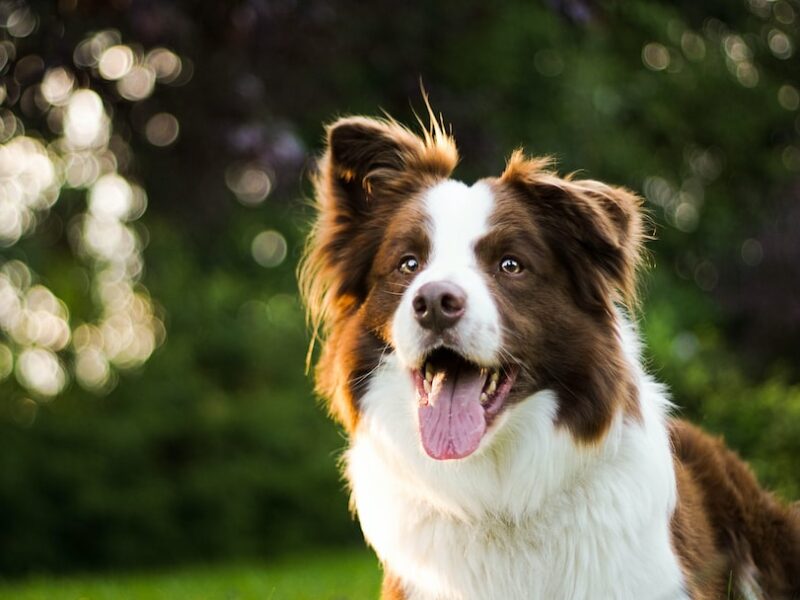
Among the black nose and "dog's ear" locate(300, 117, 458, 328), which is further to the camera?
"dog's ear" locate(300, 117, 458, 328)

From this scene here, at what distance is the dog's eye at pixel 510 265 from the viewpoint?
4496mm

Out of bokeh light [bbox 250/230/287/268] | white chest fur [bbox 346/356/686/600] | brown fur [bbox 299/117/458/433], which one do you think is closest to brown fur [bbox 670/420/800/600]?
white chest fur [bbox 346/356/686/600]

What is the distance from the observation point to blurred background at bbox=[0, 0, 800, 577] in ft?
27.5

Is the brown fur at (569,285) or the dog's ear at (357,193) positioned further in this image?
the dog's ear at (357,193)

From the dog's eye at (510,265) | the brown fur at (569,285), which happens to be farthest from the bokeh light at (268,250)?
the dog's eye at (510,265)

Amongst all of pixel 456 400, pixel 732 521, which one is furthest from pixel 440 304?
pixel 732 521

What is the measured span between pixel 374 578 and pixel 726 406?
10.2ft

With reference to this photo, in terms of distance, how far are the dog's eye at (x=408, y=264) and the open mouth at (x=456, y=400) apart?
43 centimetres

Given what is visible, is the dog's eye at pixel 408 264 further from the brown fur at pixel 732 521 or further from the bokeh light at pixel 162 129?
the bokeh light at pixel 162 129

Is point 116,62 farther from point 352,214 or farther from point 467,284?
point 467,284

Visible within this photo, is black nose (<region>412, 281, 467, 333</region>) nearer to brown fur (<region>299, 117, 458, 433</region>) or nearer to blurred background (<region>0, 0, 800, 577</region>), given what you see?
brown fur (<region>299, 117, 458, 433</region>)

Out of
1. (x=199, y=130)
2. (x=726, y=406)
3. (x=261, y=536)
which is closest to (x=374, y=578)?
(x=726, y=406)

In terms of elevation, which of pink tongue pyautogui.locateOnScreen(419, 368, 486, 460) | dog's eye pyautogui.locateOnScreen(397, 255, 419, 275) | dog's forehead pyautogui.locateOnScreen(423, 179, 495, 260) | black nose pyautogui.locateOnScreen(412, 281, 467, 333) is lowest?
pink tongue pyautogui.locateOnScreen(419, 368, 486, 460)

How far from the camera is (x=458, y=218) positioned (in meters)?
4.58
